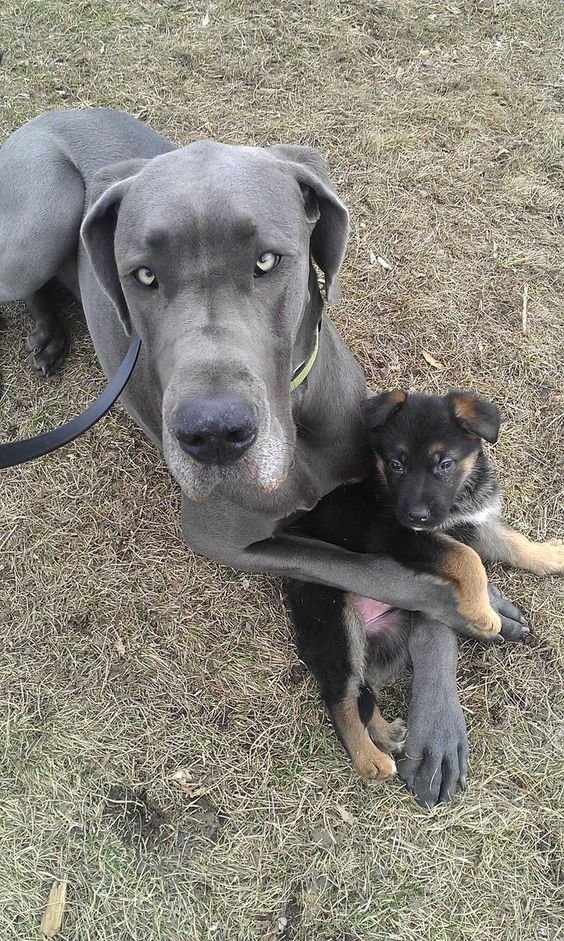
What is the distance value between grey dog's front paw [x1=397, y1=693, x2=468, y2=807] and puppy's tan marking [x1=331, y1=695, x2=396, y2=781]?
13 centimetres

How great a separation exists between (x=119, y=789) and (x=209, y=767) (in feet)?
1.40

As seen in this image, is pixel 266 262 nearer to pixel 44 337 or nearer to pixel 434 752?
pixel 434 752

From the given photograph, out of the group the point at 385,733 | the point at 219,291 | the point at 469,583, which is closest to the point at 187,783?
the point at 385,733

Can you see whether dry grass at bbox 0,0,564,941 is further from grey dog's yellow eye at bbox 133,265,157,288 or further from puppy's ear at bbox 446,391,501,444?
grey dog's yellow eye at bbox 133,265,157,288

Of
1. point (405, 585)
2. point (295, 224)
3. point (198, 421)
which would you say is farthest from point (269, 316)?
point (405, 585)

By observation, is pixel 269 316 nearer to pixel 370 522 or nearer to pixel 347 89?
pixel 370 522

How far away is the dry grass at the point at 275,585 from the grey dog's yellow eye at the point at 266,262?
1813 mm

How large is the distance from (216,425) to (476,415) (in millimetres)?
1506

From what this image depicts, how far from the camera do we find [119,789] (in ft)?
10.9

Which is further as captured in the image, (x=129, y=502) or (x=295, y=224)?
(x=129, y=502)

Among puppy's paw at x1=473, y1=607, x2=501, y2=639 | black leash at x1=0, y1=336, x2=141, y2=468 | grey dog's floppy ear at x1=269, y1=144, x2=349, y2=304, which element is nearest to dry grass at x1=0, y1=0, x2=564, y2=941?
puppy's paw at x1=473, y1=607, x2=501, y2=639

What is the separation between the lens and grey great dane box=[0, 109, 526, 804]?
2.21 meters

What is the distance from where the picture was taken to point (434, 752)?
10.3 ft

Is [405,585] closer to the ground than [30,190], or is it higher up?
closer to the ground
